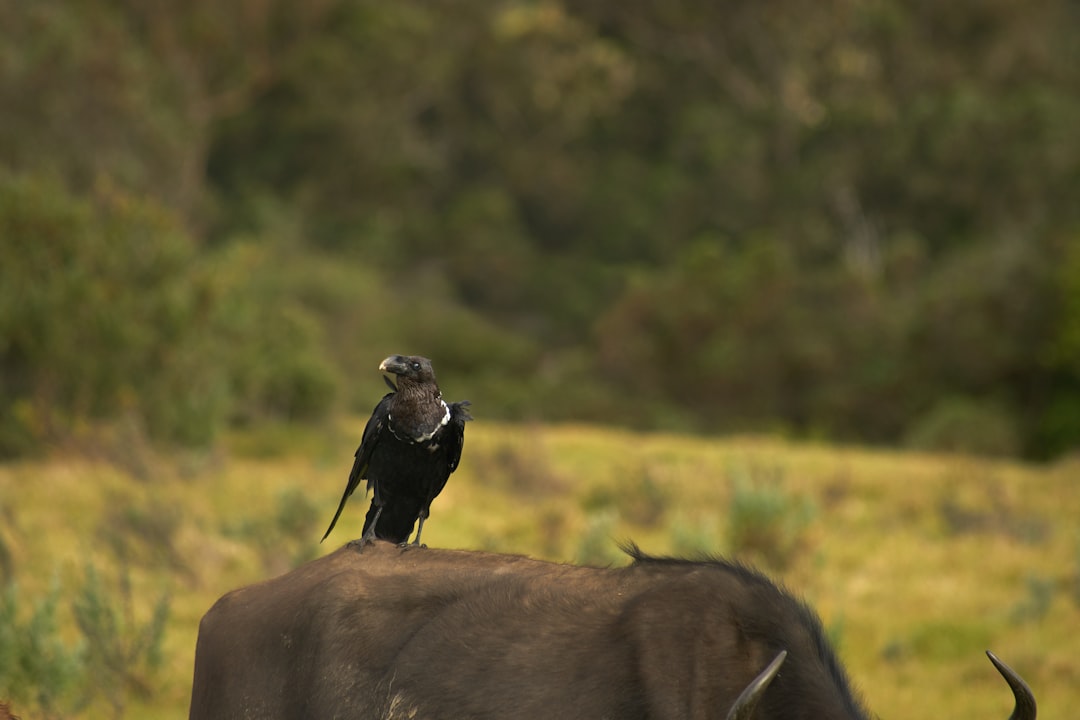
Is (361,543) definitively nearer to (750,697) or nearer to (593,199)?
(750,697)

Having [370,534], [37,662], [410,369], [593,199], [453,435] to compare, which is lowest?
[37,662]

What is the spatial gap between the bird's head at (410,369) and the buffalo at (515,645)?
669 millimetres

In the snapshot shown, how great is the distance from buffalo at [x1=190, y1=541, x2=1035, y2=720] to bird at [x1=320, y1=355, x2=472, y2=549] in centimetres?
55

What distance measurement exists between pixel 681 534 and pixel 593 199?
123 feet

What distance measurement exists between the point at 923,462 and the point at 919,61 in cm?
2663

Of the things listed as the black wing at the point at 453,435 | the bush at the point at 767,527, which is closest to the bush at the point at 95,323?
the bush at the point at 767,527

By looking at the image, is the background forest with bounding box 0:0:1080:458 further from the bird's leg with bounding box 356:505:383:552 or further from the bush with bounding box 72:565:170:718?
the bird's leg with bounding box 356:505:383:552

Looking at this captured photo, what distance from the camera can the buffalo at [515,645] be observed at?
3.86m

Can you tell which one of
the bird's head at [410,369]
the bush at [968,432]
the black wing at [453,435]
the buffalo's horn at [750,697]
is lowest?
the bush at [968,432]

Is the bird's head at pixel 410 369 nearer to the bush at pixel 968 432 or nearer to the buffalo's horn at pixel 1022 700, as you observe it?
the buffalo's horn at pixel 1022 700

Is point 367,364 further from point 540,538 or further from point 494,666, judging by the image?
point 494,666

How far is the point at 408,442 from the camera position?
5.00 m

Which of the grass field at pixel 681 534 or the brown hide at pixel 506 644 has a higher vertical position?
the brown hide at pixel 506 644

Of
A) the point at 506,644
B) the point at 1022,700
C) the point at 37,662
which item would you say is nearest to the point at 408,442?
the point at 506,644
